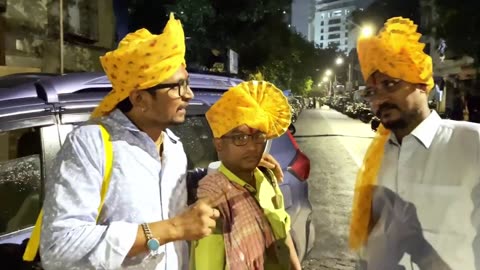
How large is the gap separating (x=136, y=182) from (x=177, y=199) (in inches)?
10.2

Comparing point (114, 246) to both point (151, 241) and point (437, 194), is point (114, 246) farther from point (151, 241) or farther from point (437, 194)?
point (437, 194)

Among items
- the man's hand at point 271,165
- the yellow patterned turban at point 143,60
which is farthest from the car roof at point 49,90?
the man's hand at point 271,165

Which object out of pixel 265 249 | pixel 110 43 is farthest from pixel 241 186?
pixel 110 43

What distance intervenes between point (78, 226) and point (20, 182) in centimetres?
124

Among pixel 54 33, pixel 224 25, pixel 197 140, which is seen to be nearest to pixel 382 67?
pixel 197 140

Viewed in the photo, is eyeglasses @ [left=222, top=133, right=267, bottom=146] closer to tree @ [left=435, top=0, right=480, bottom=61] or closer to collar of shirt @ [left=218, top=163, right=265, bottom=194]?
collar of shirt @ [left=218, top=163, right=265, bottom=194]

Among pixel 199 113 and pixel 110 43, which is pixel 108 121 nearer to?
pixel 199 113

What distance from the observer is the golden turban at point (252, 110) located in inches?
92.0

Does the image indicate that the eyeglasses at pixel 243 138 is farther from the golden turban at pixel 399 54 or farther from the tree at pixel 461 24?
the tree at pixel 461 24

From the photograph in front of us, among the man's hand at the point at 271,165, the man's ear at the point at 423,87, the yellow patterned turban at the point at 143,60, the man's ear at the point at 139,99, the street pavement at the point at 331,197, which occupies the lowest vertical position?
the street pavement at the point at 331,197

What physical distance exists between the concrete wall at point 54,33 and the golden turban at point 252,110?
8.93 m

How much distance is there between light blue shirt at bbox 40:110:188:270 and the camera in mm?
1714

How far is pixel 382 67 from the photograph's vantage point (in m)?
2.38

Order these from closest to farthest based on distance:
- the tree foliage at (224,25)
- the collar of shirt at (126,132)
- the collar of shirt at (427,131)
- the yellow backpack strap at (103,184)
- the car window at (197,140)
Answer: the yellow backpack strap at (103,184), the collar of shirt at (126,132), the collar of shirt at (427,131), the car window at (197,140), the tree foliage at (224,25)
